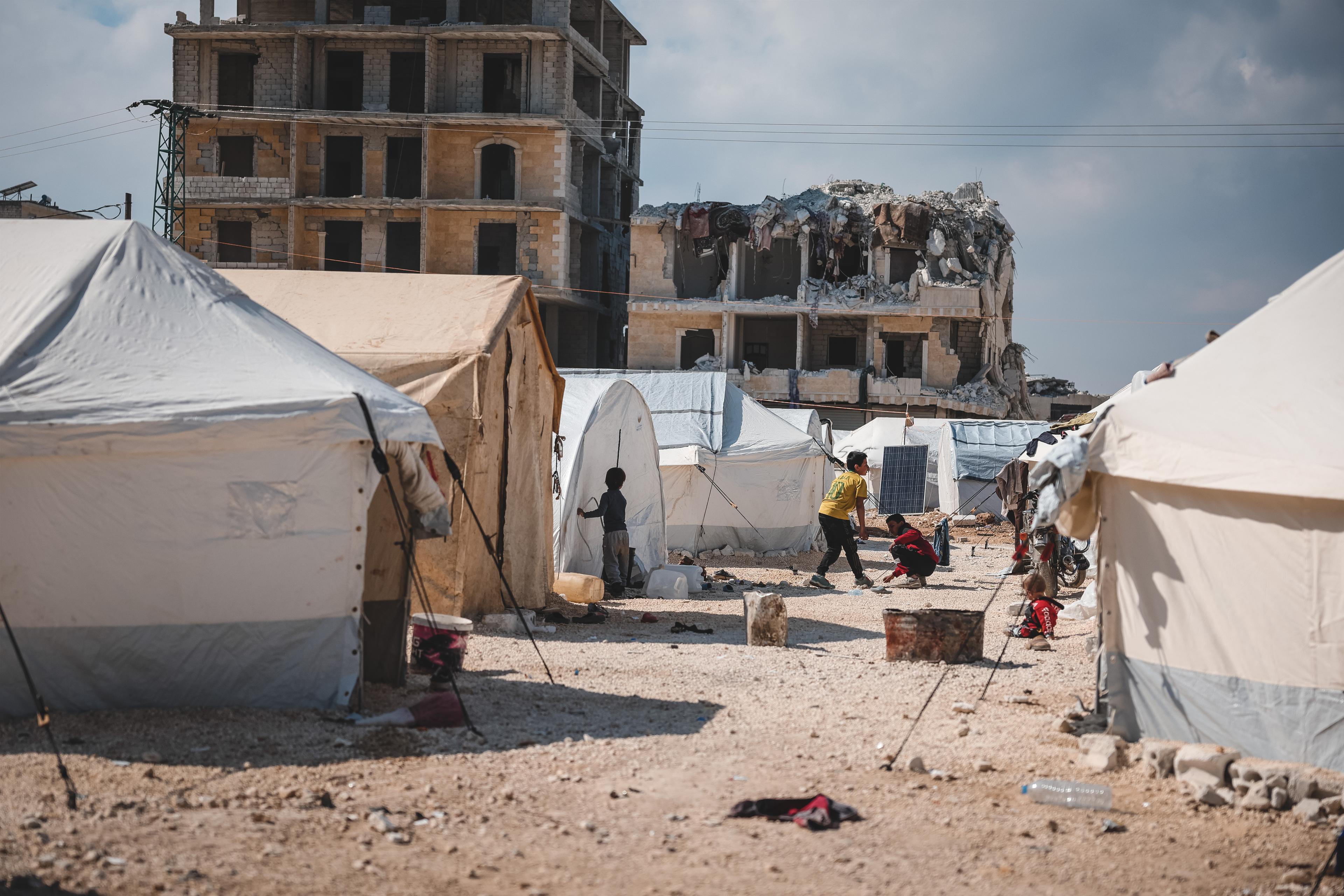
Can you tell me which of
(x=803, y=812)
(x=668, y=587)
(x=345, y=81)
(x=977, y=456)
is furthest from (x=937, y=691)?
(x=345, y=81)

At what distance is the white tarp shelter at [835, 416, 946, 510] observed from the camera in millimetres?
30422

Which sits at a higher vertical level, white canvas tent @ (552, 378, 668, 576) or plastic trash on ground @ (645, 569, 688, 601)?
white canvas tent @ (552, 378, 668, 576)

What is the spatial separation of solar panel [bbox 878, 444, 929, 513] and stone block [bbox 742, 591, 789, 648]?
19655 millimetres

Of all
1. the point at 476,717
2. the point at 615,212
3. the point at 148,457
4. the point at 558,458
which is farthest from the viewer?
the point at 615,212

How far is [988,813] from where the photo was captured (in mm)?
5250

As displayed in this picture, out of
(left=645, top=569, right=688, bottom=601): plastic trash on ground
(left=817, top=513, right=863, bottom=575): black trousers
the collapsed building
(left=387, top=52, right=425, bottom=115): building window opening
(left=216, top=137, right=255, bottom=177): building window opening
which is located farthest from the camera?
(left=216, top=137, right=255, bottom=177): building window opening

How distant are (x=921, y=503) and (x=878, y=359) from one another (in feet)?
36.3

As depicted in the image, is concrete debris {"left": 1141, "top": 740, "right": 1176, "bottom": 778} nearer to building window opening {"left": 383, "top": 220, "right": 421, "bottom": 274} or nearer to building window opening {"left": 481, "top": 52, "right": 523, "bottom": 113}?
building window opening {"left": 481, "top": 52, "right": 523, "bottom": 113}

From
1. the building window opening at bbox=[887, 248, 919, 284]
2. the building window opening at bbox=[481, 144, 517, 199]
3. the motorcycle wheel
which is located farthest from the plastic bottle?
the building window opening at bbox=[481, 144, 517, 199]

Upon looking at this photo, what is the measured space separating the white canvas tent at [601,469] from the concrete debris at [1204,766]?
26.3 feet

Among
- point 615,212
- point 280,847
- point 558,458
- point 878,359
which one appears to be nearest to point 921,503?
point 878,359

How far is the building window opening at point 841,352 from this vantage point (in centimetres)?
4162

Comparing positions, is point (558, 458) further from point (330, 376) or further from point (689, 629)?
point (330, 376)

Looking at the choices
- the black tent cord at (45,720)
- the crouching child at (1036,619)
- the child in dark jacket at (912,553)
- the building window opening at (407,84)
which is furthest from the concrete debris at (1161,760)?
the building window opening at (407,84)
